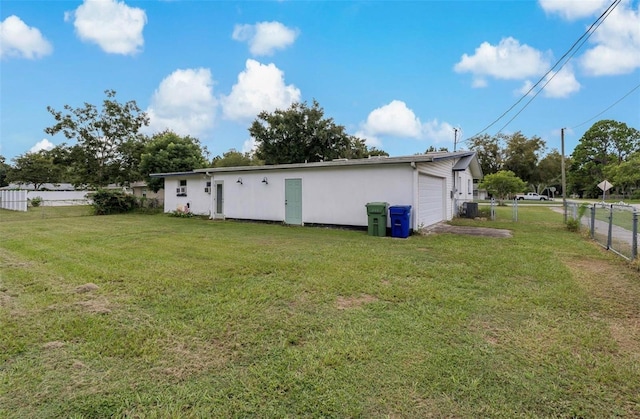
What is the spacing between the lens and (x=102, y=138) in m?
28.2

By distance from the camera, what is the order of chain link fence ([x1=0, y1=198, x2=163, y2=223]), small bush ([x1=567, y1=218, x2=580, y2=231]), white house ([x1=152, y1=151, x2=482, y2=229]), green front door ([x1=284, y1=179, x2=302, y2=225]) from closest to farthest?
white house ([x1=152, y1=151, x2=482, y2=229]) → small bush ([x1=567, y1=218, x2=580, y2=231]) → green front door ([x1=284, y1=179, x2=302, y2=225]) → chain link fence ([x1=0, y1=198, x2=163, y2=223])

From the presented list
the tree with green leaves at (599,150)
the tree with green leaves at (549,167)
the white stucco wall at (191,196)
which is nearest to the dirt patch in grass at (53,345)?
the white stucco wall at (191,196)

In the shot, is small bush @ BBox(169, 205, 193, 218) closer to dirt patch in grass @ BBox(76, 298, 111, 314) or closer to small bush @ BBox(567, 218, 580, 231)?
dirt patch in grass @ BBox(76, 298, 111, 314)

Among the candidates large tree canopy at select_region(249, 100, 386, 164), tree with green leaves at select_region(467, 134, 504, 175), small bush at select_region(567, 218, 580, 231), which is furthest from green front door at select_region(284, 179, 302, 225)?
tree with green leaves at select_region(467, 134, 504, 175)

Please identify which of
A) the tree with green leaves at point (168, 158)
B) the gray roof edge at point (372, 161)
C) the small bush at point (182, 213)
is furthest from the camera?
the tree with green leaves at point (168, 158)

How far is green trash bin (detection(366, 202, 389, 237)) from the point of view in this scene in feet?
31.1

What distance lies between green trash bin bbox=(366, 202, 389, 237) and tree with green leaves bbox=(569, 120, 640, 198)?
172 feet

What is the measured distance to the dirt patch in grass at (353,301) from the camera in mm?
3807

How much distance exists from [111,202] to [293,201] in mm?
12304

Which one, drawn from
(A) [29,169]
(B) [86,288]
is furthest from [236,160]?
(B) [86,288]

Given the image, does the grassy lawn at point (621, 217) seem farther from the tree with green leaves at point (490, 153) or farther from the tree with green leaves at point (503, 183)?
the tree with green leaves at point (490, 153)

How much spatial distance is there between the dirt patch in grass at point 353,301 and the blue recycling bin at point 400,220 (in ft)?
17.5

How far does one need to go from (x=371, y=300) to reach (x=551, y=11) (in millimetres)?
10976

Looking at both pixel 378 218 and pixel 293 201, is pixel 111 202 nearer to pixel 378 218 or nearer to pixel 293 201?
pixel 293 201
